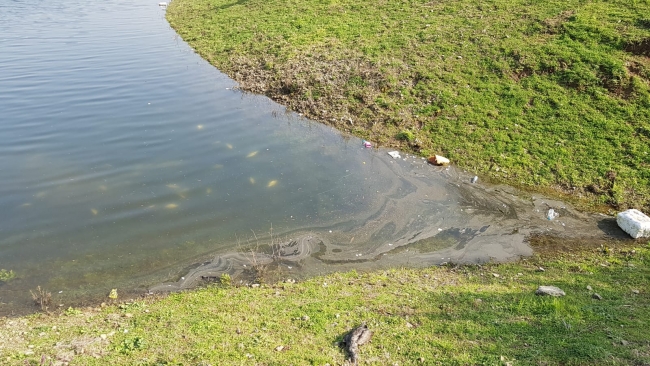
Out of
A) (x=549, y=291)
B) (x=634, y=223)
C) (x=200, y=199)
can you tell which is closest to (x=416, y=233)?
(x=549, y=291)

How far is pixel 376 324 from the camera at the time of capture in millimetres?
6953

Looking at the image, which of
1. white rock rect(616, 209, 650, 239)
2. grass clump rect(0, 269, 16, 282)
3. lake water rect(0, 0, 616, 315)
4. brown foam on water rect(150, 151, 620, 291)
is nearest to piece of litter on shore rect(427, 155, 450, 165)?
lake water rect(0, 0, 616, 315)

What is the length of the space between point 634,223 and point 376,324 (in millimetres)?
7846

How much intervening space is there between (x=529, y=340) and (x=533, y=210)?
6267mm

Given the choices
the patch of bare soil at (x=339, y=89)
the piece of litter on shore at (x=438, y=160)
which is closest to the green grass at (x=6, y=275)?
the patch of bare soil at (x=339, y=89)

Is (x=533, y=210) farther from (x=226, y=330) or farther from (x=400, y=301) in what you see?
(x=226, y=330)

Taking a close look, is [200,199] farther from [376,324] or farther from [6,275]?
[376,324]

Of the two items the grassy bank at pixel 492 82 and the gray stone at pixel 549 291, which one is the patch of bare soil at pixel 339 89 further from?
the gray stone at pixel 549 291

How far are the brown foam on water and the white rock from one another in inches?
10.2

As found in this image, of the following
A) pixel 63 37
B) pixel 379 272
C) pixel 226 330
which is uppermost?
pixel 63 37

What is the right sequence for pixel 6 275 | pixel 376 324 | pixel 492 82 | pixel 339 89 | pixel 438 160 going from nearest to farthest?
pixel 376 324
pixel 6 275
pixel 438 160
pixel 492 82
pixel 339 89

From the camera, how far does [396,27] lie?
2195cm

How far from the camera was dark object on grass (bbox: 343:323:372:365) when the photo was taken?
20.4 feet

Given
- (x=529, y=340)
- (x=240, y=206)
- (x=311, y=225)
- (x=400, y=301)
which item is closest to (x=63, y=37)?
(x=240, y=206)
